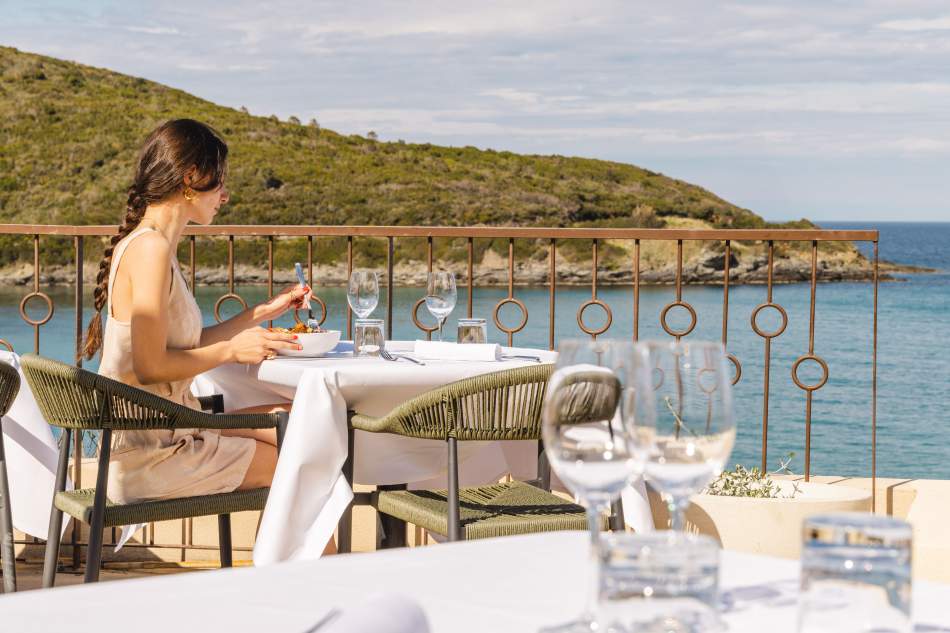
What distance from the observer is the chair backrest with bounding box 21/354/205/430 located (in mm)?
2635

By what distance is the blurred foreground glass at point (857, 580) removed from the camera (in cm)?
77

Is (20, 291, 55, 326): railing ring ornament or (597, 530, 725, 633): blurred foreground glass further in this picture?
(20, 291, 55, 326): railing ring ornament

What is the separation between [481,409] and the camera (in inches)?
103

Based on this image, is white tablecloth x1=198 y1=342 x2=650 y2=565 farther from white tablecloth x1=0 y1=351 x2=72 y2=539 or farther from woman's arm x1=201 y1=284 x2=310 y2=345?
white tablecloth x1=0 y1=351 x2=72 y2=539

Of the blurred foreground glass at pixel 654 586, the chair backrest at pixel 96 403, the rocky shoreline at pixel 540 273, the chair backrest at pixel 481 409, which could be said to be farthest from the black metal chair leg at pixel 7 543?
the rocky shoreline at pixel 540 273

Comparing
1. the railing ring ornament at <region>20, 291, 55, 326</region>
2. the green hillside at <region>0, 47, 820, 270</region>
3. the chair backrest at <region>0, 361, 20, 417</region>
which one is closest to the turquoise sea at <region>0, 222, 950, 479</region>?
the green hillside at <region>0, 47, 820, 270</region>

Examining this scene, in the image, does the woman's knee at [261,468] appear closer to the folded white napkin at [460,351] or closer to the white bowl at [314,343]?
the white bowl at [314,343]

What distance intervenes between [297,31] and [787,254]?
855 inches

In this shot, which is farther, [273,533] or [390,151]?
[390,151]

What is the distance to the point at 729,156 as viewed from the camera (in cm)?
5197

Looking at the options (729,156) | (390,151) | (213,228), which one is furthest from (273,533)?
(729,156)

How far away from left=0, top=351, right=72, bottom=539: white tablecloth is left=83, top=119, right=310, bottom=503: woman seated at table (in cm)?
30

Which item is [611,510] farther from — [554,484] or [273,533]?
[273,533]

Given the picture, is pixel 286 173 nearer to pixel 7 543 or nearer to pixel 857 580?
pixel 7 543
